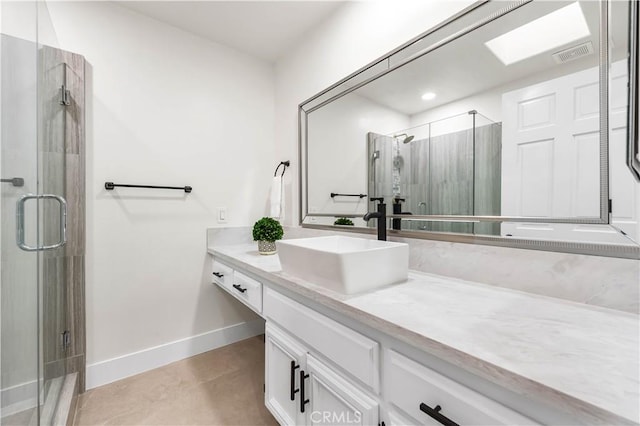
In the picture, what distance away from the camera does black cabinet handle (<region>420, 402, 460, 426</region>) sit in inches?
23.1

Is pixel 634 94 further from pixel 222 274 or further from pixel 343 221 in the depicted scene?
pixel 222 274

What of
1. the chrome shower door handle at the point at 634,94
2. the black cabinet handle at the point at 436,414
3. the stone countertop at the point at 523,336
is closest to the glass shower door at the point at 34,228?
the stone countertop at the point at 523,336

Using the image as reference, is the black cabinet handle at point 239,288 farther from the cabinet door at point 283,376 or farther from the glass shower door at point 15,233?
the glass shower door at point 15,233

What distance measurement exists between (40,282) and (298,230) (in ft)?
4.59

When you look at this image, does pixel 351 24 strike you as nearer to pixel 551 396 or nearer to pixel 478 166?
pixel 478 166

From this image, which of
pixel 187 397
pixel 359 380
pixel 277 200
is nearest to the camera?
pixel 359 380

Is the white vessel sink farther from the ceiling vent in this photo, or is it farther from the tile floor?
the tile floor

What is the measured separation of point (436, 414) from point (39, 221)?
5.66ft

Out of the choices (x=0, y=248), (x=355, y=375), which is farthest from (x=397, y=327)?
(x=0, y=248)

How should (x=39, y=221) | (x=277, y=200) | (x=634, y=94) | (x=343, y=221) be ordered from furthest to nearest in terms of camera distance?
(x=277, y=200), (x=343, y=221), (x=39, y=221), (x=634, y=94)

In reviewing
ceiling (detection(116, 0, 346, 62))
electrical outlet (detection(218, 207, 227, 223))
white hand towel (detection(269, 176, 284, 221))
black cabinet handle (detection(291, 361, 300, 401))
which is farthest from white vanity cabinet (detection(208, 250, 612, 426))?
ceiling (detection(116, 0, 346, 62))

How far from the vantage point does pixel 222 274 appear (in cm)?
193

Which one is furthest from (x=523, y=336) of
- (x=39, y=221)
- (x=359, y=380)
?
(x=39, y=221)

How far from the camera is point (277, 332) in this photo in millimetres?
1210
